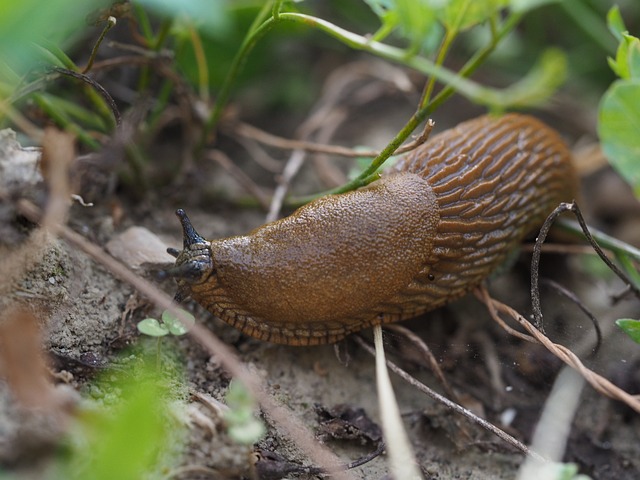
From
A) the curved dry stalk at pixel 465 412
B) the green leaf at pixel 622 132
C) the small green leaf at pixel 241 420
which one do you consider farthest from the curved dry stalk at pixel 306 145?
the small green leaf at pixel 241 420

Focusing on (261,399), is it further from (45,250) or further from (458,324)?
(458,324)

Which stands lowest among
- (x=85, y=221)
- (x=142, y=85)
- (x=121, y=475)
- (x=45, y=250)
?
(x=121, y=475)

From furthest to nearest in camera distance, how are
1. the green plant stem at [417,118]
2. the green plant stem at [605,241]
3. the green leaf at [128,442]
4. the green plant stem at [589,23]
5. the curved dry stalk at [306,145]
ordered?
the green plant stem at [589,23], the green plant stem at [605,241], the curved dry stalk at [306,145], the green plant stem at [417,118], the green leaf at [128,442]

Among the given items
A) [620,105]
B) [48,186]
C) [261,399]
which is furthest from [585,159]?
[48,186]

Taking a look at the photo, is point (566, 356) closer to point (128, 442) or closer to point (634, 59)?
point (634, 59)

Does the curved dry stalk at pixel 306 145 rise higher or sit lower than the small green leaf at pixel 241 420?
higher

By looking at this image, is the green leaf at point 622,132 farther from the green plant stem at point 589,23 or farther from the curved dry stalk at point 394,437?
the green plant stem at point 589,23

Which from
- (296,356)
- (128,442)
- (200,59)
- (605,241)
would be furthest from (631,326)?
(200,59)
